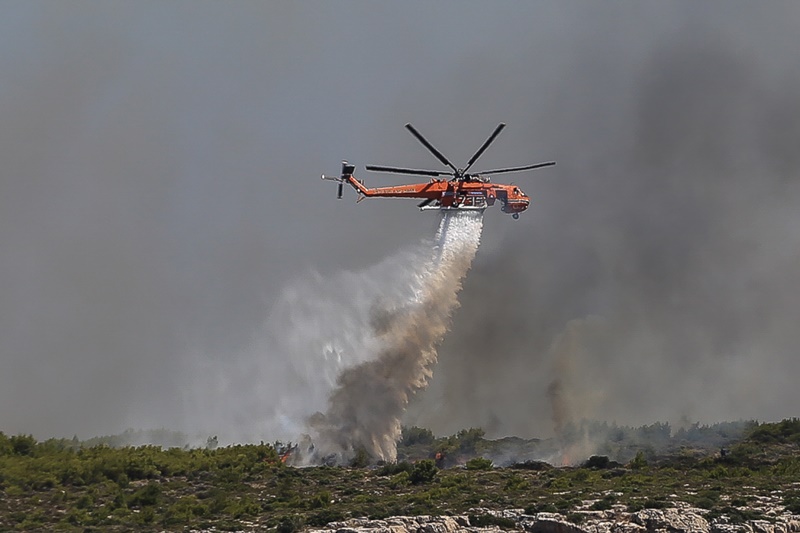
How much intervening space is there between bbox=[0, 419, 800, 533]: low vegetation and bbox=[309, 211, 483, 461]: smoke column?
4.59 metres

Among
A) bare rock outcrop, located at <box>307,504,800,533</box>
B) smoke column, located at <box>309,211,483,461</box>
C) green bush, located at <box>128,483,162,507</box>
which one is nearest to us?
bare rock outcrop, located at <box>307,504,800,533</box>

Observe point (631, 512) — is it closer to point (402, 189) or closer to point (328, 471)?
point (328, 471)

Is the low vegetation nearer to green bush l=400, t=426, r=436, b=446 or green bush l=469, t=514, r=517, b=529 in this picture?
green bush l=469, t=514, r=517, b=529

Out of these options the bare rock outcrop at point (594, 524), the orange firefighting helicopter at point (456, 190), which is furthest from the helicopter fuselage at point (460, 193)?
the bare rock outcrop at point (594, 524)

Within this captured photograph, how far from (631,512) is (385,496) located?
55.0ft

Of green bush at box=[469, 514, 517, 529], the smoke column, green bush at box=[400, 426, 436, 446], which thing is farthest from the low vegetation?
green bush at box=[400, 426, 436, 446]

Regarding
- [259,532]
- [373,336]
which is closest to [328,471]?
[373,336]

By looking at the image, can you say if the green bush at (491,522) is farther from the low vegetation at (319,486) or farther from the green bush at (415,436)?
the green bush at (415,436)

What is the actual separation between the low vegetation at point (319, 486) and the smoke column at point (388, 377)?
4.59 meters

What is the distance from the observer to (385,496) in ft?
228

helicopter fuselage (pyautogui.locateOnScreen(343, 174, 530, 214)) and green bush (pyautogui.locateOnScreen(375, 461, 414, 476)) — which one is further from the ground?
helicopter fuselage (pyautogui.locateOnScreen(343, 174, 530, 214))

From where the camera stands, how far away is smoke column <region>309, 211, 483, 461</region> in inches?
3531

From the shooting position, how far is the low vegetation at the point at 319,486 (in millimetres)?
62281

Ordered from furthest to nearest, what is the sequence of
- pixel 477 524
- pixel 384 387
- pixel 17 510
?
1. pixel 384 387
2. pixel 17 510
3. pixel 477 524
